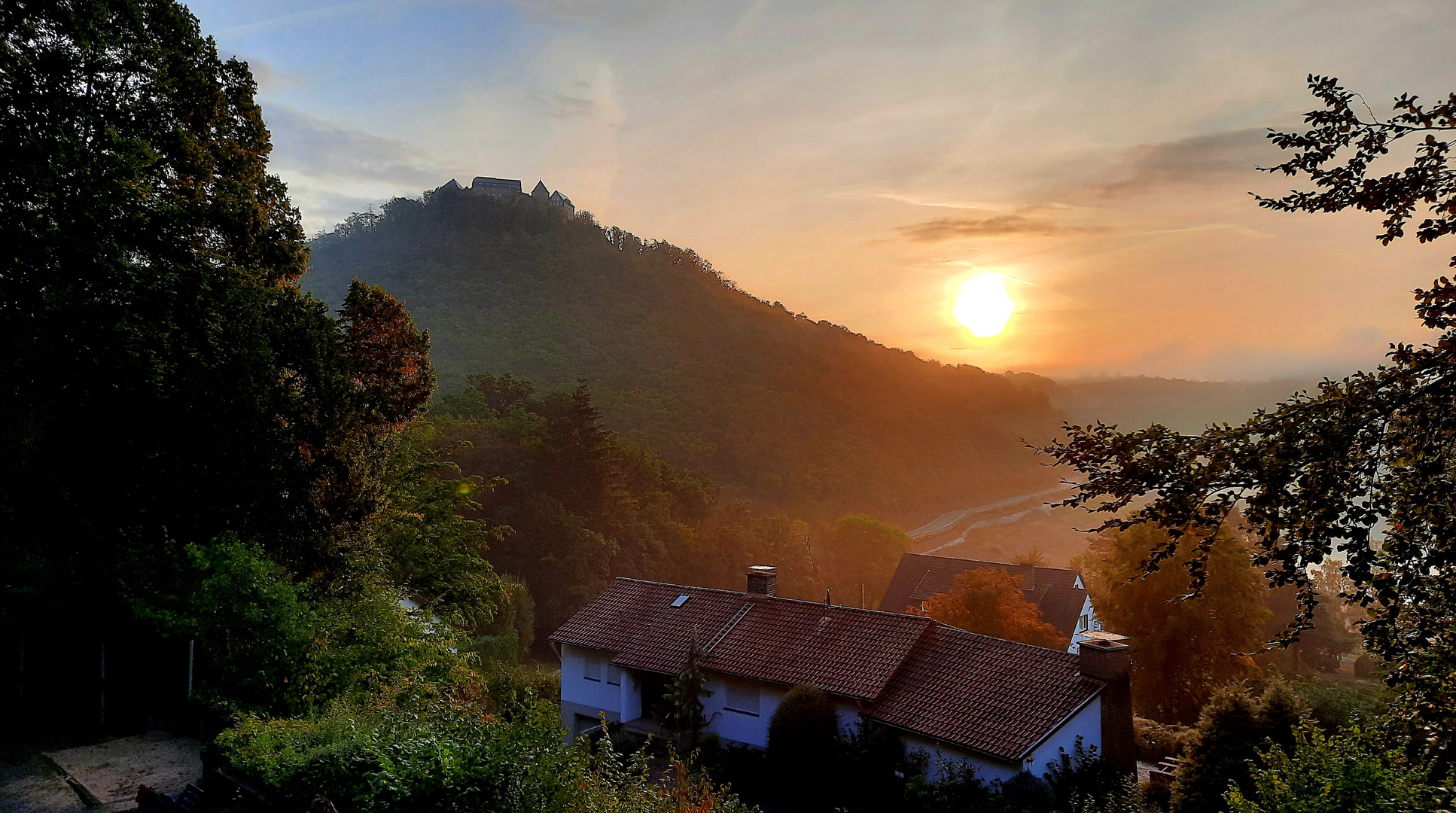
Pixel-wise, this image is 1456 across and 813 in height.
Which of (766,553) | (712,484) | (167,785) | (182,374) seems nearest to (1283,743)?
(167,785)

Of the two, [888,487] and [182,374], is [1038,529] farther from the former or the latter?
[182,374]

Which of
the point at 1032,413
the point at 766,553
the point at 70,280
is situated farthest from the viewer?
the point at 1032,413

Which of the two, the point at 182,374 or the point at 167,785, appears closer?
the point at 167,785

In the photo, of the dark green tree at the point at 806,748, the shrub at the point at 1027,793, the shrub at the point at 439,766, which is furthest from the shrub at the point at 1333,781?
the dark green tree at the point at 806,748

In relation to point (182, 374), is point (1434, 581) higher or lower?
lower

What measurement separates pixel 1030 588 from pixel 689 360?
1888 inches

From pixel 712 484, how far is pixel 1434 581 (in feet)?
180

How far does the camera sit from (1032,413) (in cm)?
11875

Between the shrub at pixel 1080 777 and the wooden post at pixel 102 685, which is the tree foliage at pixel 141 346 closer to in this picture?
the wooden post at pixel 102 685

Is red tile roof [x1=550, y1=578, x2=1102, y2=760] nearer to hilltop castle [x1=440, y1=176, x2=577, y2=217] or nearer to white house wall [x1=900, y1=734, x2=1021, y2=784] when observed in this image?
white house wall [x1=900, y1=734, x2=1021, y2=784]

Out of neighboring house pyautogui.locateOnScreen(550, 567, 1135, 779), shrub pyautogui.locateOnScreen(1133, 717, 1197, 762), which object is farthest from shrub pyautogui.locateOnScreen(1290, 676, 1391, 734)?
neighboring house pyautogui.locateOnScreen(550, 567, 1135, 779)

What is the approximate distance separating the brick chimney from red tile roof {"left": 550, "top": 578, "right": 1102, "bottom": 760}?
18.7 m

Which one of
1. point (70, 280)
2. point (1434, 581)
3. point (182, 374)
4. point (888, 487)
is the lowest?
point (888, 487)

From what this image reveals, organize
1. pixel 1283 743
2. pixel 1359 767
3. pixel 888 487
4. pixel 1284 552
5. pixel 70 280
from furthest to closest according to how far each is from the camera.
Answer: pixel 888 487
pixel 1283 743
pixel 70 280
pixel 1359 767
pixel 1284 552
